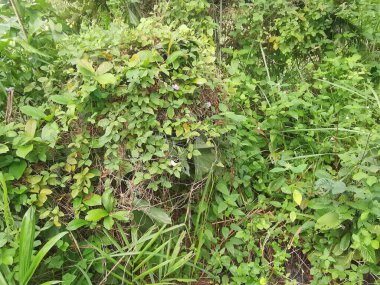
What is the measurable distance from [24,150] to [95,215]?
0.44 m

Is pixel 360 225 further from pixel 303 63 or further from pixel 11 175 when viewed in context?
pixel 11 175

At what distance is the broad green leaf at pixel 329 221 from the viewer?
1.88 m

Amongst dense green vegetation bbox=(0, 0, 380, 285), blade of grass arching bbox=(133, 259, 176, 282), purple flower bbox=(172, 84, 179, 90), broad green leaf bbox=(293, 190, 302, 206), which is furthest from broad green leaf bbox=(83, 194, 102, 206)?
broad green leaf bbox=(293, 190, 302, 206)

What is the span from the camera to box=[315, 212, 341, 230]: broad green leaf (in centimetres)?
188

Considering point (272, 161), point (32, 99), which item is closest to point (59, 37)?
point (32, 99)

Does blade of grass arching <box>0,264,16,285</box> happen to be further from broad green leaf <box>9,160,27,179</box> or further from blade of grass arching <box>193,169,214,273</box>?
blade of grass arching <box>193,169,214,273</box>

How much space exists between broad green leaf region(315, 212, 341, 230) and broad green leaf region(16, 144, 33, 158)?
57.9 inches

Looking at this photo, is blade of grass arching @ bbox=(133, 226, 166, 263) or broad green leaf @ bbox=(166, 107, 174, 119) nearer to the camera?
blade of grass arching @ bbox=(133, 226, 166, 263)

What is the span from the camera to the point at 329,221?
1.90 metres

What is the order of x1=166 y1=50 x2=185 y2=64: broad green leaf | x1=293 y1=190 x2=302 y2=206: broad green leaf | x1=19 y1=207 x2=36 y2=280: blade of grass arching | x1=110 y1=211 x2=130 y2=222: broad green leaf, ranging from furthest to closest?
1. x1=293 y1=190 x2=302 y2=206: broad green leaf
2. x1=166 y1=50 x2=185 y2=64: broad green leaf
3. x1=110 y1=211 x2=130 y2=222: broad green leaf
4. x1=19 y1=207 x2=36 y2=280: blade of grass arching

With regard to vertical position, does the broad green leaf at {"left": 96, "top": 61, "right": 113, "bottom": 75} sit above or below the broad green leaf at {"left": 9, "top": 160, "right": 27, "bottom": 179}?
above

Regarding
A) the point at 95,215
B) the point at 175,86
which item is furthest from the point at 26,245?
the point at 175,86

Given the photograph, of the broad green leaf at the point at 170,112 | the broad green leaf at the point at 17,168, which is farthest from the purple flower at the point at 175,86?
the broad green leaf at the point at 17,168

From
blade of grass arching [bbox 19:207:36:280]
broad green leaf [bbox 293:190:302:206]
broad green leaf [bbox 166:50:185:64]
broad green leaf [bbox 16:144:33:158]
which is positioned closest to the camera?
blade of grass arching [bbox 19:207:36:280]
